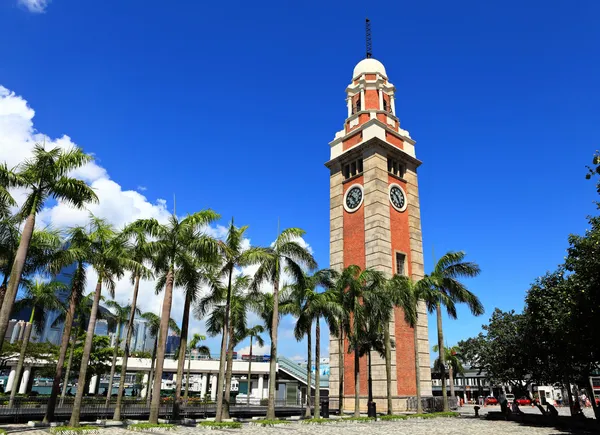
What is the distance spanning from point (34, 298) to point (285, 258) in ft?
68.0

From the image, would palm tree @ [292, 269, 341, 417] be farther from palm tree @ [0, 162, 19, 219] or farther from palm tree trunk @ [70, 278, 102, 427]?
palm tree @ [0, 162, 19, 219]

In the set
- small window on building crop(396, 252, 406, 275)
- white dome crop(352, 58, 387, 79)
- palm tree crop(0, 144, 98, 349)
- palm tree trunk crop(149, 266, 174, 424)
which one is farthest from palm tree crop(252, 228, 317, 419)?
white dome crop(352, 58, 387, 79)

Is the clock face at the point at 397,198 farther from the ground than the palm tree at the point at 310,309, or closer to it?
farther from the ground

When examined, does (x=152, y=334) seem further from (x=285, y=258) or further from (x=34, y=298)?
(x=285, y=258)

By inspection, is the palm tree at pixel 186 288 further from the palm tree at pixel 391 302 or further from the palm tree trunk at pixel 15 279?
the palm tree at pixel 391 302

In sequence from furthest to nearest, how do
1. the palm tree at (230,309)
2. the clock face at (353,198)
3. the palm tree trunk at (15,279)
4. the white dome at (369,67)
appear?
the white dome at (369,67) → the clock face at (353,198) → the palm tree at (230,309) → the palm tree trunk at (15,279)

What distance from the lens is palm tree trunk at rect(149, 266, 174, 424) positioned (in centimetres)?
2019

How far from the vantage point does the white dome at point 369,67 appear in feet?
163

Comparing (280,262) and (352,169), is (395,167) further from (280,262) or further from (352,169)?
(280,262)

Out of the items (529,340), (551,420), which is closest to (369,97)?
(529,340)

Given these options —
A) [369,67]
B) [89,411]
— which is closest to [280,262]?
[89,411]

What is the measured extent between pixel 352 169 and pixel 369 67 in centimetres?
1340

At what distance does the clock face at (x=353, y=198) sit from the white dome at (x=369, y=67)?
15.1m

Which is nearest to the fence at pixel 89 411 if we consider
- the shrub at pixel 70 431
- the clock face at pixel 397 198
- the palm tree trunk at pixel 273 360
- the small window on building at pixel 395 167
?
the shrub at pixel 70 431
